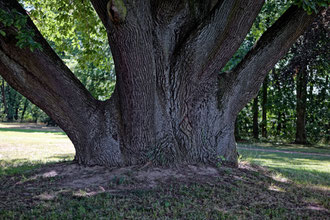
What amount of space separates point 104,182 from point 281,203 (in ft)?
9.11

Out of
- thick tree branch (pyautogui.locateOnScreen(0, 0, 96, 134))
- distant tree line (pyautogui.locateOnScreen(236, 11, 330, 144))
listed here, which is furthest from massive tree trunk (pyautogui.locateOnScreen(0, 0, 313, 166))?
distant tree line (pyautogui.locateOnScreen(236, 11, 330, 144))

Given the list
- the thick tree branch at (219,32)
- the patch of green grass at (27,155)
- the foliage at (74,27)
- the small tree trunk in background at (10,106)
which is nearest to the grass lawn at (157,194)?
the patch of green grass at (27,155)

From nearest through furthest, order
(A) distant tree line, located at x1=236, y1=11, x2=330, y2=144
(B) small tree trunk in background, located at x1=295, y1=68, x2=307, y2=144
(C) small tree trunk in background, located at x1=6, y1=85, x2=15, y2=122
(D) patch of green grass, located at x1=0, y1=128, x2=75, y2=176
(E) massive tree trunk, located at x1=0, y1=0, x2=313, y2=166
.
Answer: (E) massive tree trunk, located at x1=0, y1=0, x2=313, y2=166 < (D) patch of green grass, located at x1=0, y1=128, x2=75, y2=176 < (A) distant tree line, located at x1=236, y1=11, x2=330, y2=144 < (B) small tree trunk in background, located at x1=295, y1=68, x2=307, y2=144 < (C) small tree trunk in background, located at x1=6, y1=85, x2=15, y2=122

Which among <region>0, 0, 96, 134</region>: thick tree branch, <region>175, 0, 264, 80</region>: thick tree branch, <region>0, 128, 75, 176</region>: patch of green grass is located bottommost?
<region>0, 128, 75, 176</region>: patch of green grass

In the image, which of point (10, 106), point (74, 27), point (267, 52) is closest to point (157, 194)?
point (267, 52)

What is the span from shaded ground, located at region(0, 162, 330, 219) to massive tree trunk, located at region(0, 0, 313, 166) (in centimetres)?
48

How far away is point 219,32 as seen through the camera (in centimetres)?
554

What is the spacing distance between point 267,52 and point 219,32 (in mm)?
1147

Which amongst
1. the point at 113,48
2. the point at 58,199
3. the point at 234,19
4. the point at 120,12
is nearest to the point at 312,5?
the point at 234,19

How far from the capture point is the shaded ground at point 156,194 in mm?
3754

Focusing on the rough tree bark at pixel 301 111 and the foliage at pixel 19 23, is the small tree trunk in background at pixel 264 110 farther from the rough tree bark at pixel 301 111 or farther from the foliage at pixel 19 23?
the foliage at pixel 19 23

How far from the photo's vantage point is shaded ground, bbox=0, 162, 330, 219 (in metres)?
3.75

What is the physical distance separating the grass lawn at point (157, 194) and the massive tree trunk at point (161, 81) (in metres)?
0.48

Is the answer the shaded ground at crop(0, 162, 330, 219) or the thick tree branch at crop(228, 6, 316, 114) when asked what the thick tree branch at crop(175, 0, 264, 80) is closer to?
the thick tree branch at crop(228, 6, 316, 114)
